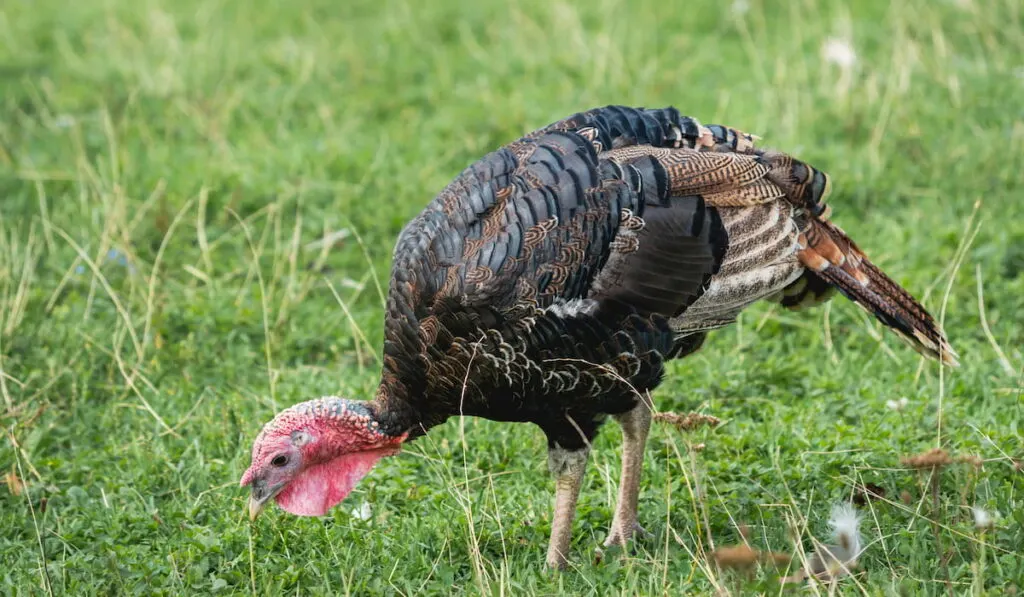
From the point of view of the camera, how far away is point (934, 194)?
622 cm

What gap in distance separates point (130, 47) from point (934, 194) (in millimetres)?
5584

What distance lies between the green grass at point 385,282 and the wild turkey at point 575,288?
9.9 inches

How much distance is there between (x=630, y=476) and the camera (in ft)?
13.7

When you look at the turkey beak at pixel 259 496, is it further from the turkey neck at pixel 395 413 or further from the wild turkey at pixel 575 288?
the turkey neck at pixel 395 413

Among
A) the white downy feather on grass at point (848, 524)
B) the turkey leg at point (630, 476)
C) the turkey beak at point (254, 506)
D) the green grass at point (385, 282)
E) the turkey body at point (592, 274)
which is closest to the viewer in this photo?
the white downy feather on grass at point (848, 524)

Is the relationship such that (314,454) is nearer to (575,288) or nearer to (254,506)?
(254,506)

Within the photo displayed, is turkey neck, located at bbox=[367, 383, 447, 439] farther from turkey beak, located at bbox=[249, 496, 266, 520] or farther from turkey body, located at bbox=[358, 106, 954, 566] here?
turkey beak, located at bbox=[249, 496, 266, 520]

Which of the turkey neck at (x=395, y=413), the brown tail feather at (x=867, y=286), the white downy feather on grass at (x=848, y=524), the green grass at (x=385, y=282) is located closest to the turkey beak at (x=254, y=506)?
the green grass at (x=385, y=282)

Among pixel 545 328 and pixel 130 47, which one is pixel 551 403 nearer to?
pixel 545 328

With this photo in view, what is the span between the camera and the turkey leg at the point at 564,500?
3.97 metres

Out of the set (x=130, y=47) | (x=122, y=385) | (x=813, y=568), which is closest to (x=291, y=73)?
(x=130, y=47)

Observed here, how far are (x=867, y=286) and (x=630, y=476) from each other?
3.31 ft

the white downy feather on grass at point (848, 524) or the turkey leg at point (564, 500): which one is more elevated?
the white downy feather on grass at point (848, 524)

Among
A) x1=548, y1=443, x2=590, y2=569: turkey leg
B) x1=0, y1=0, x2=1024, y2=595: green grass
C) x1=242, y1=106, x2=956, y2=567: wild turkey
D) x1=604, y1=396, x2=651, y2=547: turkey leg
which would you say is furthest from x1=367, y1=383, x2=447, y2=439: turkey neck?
x1=604, y1=396, x2=651, y2=547: turkey leg
